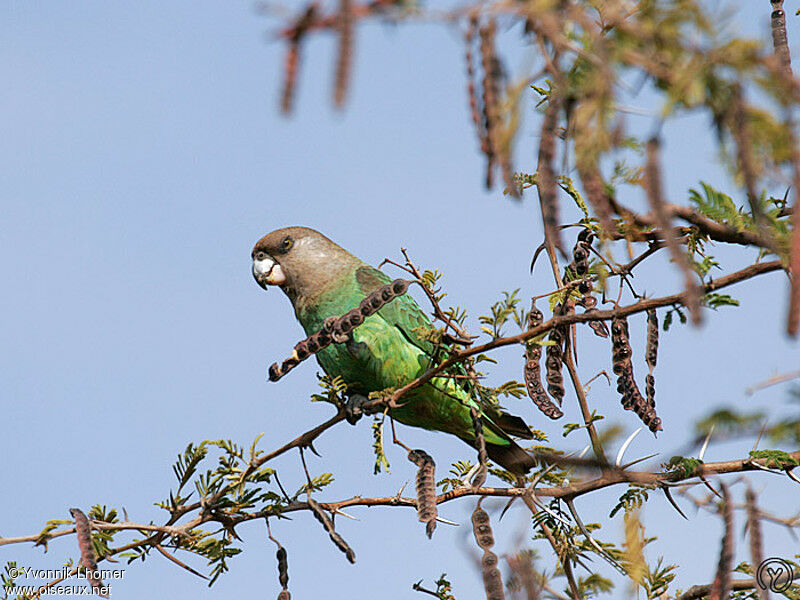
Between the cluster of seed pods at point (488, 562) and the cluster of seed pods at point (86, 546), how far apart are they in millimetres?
1285

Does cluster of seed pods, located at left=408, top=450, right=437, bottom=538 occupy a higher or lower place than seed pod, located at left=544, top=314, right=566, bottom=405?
lower

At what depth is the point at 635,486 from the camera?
343 cm

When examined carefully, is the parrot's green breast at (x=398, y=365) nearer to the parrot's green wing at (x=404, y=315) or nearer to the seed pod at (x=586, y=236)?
the parrot's green wing at (x=404, y=315)

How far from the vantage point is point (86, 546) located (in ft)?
10.5

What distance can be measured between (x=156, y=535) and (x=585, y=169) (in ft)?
8.72

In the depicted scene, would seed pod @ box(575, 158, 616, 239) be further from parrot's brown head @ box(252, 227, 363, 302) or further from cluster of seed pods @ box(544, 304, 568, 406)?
parrot's brown head @ box(252, 227, 363, 302)

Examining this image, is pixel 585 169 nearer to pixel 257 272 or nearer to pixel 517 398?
pixel 517 398

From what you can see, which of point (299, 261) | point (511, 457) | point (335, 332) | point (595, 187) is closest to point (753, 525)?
point (595, 187)

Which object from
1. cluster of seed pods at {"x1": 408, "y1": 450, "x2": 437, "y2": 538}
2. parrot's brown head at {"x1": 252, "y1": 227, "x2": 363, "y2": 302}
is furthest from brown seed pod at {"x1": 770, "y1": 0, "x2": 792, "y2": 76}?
parrot's brown head at {"x1": 252, "y1": 227, "x2": 363, "y2": 302}

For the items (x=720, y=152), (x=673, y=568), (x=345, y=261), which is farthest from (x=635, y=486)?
(x=345, y=261)

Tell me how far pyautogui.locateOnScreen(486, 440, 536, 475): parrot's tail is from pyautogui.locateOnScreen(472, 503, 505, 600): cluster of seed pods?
174 centimetres

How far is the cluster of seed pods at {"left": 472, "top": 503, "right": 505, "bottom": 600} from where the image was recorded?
2.69 m

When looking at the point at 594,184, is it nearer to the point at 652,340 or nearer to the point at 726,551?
the point at 726,551

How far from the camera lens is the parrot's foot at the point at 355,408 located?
425 centimetres
